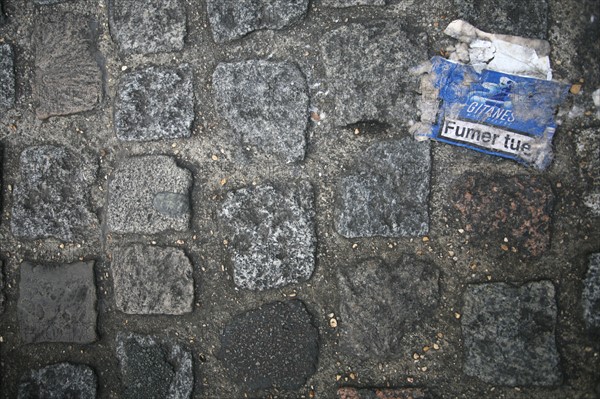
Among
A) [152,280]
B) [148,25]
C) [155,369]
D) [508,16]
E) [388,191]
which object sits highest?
[508,16]

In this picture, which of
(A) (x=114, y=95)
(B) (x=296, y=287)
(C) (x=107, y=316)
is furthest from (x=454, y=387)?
(A) (x=114, y=95)

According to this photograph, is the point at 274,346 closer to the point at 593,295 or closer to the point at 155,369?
the point at 155,369

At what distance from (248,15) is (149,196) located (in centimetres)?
65

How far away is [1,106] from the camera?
1786mm

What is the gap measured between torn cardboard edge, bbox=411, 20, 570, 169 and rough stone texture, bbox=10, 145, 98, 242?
1.12 m

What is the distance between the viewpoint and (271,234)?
1.58 m

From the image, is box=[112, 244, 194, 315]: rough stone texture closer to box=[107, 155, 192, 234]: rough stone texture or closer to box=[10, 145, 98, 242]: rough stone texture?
box=[107, 155, 192, 234]: rough stone texture

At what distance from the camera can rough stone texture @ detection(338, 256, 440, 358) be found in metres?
1.53

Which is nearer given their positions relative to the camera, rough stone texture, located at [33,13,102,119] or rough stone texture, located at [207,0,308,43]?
rough stone texture, located at [207,0,308,43]

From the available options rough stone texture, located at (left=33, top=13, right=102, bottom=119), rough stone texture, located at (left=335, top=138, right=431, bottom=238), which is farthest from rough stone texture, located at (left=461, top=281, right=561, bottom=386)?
rough stone texture, located at (left=33, top=13, right=102, bottom=119)

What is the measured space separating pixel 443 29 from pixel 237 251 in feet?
3.01

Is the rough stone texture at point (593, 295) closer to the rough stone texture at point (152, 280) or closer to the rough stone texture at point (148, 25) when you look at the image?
the rough stone texture at point (152, 280)

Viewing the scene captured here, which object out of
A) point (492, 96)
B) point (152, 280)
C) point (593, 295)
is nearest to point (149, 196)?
point (152, 280)

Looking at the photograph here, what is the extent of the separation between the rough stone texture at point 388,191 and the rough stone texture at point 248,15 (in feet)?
1.58
